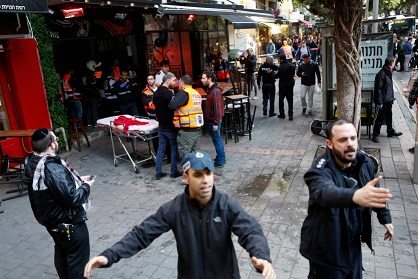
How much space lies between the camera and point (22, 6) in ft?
22.2

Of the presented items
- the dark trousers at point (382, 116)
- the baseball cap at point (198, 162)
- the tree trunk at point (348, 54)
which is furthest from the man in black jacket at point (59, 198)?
the dark trousers at point (382, 116)

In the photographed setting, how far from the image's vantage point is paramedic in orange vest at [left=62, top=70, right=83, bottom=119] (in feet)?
33.9

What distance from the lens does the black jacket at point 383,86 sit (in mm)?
8486

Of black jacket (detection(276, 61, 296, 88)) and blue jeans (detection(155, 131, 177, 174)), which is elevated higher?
black jacket (detection(276, 61, 296, 88))

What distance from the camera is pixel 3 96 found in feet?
28.0

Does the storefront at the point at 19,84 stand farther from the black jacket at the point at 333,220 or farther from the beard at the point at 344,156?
the beard at the point at 344,156

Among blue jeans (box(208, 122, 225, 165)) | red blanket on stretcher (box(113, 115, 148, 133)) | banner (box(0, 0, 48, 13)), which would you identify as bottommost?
blue jeans (box(208, 122, 225, 165))

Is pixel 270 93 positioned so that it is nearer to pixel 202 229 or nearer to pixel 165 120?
pixel 165 120

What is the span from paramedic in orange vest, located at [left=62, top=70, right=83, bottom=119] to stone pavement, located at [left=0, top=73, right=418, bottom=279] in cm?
116

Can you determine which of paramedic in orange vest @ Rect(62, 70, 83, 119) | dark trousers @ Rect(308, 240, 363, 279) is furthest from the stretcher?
dark trousers @ Rect(308, 240, 363, 279)

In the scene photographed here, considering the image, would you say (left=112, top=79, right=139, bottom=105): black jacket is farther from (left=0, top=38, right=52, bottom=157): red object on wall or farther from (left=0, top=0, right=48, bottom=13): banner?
(left=0, top=0, right=48, bottom=13): banner

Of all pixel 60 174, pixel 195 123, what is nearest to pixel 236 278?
pixel 60 174

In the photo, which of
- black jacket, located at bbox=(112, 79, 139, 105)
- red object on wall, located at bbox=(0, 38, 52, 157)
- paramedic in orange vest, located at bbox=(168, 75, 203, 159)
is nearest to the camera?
paramedic in orange vest, located at bbox=(168, 75, 203, 159)

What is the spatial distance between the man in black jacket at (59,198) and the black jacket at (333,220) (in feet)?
7.15
